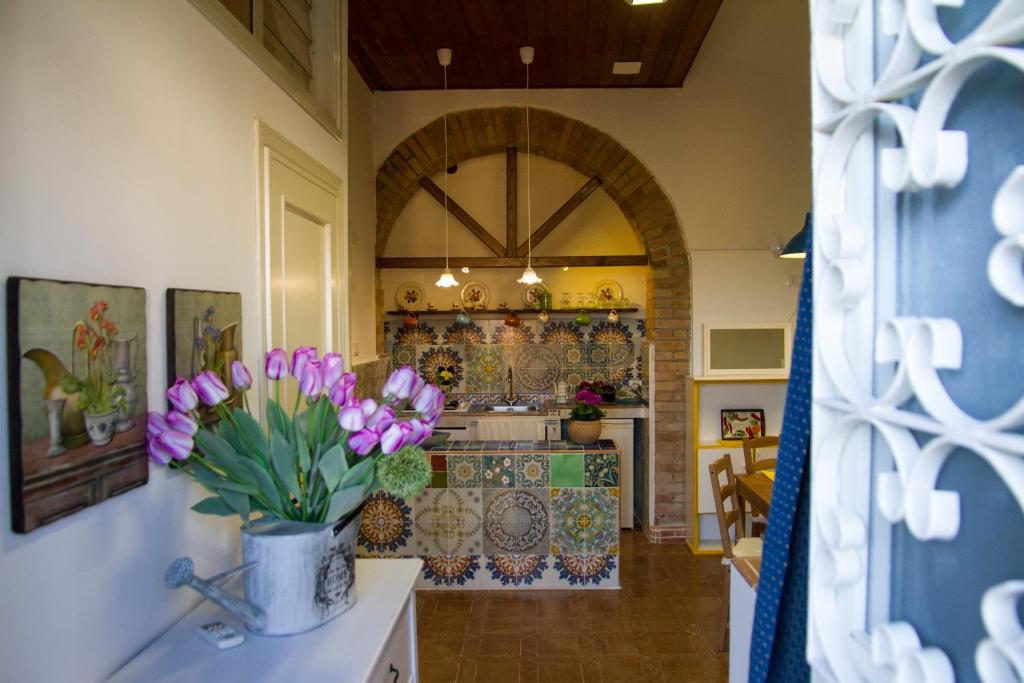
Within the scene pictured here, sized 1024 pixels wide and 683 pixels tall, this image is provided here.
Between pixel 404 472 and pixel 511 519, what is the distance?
272cm

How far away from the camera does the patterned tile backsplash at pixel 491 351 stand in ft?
20.4

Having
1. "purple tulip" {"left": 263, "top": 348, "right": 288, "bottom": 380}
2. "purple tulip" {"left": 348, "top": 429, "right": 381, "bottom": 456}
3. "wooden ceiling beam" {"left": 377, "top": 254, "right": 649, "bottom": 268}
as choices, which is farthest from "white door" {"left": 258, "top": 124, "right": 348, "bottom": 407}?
"wooden ceiling beam" {"left": 377, "top": 254, "right": 649, "bottom": 268}

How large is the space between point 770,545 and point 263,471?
1.00 meters

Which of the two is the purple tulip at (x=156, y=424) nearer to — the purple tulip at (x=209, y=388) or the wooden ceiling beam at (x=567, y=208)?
the purple tulip at (x=209, y=388)

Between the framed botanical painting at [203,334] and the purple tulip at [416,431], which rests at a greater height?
the framed botanical painting at [203,334]

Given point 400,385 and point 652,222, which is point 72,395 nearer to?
point 400,385

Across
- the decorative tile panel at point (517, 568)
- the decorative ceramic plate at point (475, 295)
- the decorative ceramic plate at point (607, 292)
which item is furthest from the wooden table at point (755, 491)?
the decorative ceramic plate at point (475, 295)

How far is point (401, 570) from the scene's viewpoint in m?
1.71

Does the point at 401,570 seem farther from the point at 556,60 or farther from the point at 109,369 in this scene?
the point at 556,60

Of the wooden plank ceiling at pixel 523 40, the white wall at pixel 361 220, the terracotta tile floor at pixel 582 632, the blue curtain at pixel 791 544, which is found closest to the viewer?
the blue curtain at pixel 791 544

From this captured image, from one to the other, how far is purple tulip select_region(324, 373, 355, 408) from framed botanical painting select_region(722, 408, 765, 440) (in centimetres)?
405

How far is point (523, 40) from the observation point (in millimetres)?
4004

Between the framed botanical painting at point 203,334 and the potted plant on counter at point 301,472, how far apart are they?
0.14m

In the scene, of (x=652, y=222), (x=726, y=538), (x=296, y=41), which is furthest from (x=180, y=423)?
(x=652, y=222)
